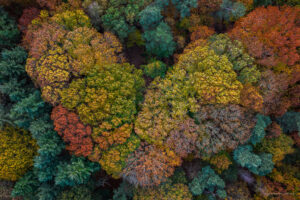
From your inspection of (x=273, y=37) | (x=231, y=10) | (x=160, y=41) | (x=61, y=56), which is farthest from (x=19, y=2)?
(x=273, y=37)

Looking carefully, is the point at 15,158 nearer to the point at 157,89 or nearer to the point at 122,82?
the point at 122,82

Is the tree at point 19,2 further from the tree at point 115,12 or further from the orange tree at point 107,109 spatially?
the orange tree at point 107,109

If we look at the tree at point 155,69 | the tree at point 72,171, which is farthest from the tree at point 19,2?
the tree at point 72,171

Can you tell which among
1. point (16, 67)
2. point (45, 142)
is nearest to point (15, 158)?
point (45, 142)

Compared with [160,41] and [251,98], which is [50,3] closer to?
[160,41]

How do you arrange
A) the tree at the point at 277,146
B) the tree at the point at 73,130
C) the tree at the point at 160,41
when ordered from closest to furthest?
1. the tree at the point at 73,130
2. the tree at the point at 160,41
3. the tree at the point at 277,146
